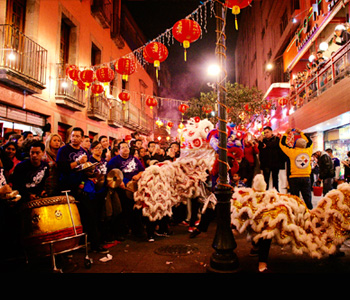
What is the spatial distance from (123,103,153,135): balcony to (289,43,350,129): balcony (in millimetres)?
11864

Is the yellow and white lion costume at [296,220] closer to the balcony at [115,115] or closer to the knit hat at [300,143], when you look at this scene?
the knit hat at [300,143]

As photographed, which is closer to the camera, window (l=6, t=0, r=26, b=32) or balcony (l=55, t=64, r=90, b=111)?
window (l=6, t=0, r=26, b=32)

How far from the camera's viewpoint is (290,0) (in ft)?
65.0

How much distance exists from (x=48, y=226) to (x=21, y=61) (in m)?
8.48

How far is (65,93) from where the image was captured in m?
12.1

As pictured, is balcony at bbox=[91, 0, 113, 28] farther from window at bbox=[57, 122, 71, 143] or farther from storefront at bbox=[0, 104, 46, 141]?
storefront at bbox=[0, 104, 46, 141]

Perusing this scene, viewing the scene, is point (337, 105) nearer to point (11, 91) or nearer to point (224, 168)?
point (224, 168)

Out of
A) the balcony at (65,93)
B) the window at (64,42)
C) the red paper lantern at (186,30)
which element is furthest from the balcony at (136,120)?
the red paper lantern at (186,30)

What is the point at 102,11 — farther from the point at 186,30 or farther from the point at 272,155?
the point at 272,155

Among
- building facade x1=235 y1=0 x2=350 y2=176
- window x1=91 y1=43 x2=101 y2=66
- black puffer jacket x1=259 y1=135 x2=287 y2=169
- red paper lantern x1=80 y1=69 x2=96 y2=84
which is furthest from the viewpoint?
window x1=91 y1=43 x2=101 y2=66

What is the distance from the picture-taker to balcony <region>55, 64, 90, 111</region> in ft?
39.5

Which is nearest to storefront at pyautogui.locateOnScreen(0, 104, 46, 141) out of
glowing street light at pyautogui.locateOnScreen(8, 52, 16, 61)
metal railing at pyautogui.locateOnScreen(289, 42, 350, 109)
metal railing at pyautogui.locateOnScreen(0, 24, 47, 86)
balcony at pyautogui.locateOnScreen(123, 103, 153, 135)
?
metal railing at pyautogui.locateOnScreen(0, 24, 47, 86)

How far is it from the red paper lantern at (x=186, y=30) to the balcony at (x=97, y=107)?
941cm

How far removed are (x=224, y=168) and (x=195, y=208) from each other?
2246 mm
